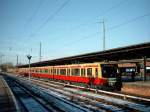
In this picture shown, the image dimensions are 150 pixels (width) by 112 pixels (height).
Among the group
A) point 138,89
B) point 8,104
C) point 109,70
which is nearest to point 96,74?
point 109,70

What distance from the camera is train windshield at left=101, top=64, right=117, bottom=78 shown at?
2541cm

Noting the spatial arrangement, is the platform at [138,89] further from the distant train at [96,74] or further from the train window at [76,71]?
the train window at [76,71]

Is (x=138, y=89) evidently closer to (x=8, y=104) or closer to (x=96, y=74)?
(x=96, y=74)

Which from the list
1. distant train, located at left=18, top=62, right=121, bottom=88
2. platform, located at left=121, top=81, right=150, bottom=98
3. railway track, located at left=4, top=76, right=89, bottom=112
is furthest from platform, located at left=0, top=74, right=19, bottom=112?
platform, located at left=121, top=81, right=150, bottom=98

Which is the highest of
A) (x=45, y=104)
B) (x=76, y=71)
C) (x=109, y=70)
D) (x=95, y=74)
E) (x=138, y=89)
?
(x=109, y=70)

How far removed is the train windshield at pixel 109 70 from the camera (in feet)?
83.4

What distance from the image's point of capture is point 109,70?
2591 centimetres

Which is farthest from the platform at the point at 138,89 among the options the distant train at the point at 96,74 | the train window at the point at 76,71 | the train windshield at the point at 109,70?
the train window at the point at 76,71

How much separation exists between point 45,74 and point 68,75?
18.6m

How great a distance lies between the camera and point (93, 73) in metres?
26.3

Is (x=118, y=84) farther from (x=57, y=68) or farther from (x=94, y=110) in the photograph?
(x=57, y=68)

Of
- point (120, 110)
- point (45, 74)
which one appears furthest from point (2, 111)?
point (45, 74)

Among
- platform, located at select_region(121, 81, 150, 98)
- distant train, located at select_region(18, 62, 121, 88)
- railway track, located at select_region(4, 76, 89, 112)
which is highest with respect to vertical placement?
distant train, located at select_region(18, 62, 121, 88)

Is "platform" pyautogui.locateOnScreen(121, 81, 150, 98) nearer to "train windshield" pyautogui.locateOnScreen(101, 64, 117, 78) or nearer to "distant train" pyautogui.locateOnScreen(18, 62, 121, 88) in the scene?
"distant train" pyautogui.locateOnScreen(18, 62, 121, 88)
